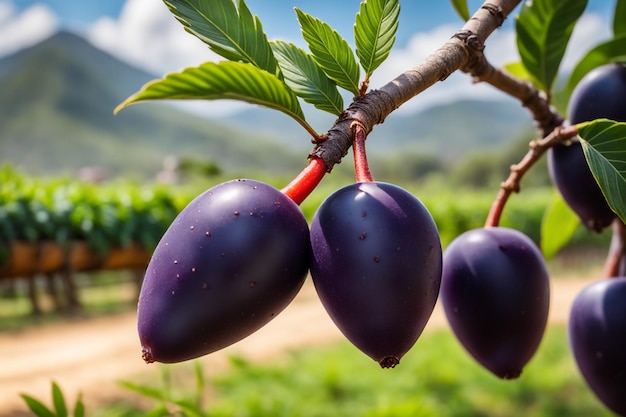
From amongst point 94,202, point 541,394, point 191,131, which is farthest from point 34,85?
point 541,394

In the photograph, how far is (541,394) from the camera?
12.8ft

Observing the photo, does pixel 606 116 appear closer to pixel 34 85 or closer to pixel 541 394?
pixel 541 394

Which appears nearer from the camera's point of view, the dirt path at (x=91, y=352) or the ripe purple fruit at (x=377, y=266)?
the ripe purple fruit at (x=377, y=266)

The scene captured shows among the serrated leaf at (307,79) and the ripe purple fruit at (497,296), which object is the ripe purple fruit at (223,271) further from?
the ripe purple fruit at (497,296)

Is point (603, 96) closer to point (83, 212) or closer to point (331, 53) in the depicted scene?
point (331, 53)

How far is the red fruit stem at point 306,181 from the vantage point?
336mm

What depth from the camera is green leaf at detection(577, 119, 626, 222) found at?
365mm

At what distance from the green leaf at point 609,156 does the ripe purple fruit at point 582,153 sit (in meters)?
0.12

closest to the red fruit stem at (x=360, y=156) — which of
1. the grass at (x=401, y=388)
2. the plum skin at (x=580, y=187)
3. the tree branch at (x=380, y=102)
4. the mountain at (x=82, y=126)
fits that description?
the tree branch at (x=380, y=102)

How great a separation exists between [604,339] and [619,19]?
11.5 inches

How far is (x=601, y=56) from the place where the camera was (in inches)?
23.1

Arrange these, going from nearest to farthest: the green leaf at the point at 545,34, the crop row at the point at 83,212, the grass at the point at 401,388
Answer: the green leaf at the point at 545,34, the grass at the point at 401,388, the crop row at the point at 83,212

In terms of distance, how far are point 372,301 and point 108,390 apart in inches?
183

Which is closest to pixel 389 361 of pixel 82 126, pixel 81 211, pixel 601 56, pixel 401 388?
pixel 601 56
